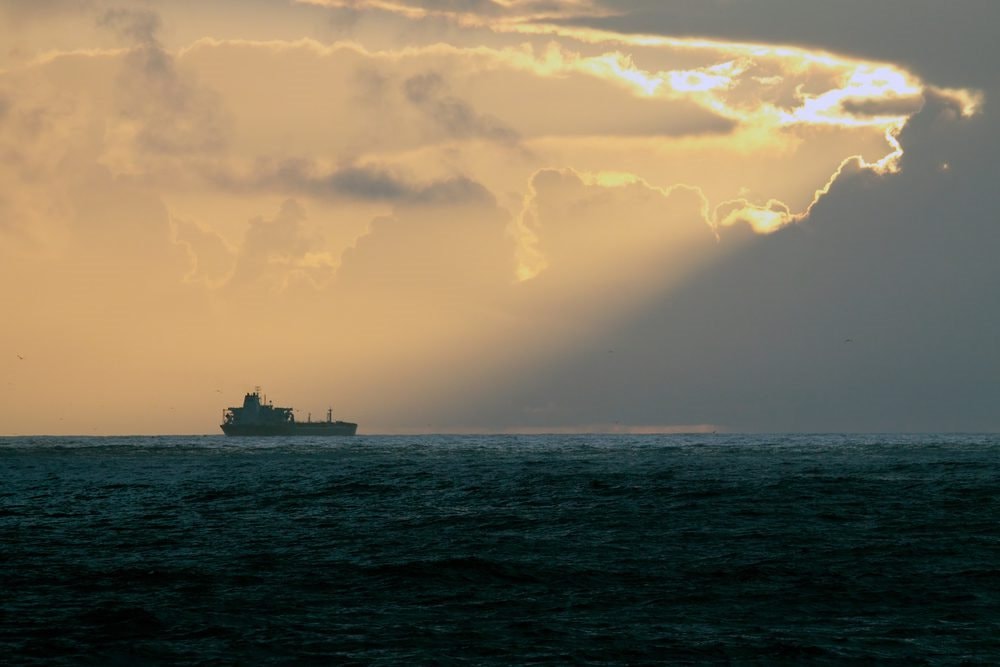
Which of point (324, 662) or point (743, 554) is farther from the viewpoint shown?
point (743, 554)

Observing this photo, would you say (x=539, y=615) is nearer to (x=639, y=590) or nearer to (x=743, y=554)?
(x=639, y=590)

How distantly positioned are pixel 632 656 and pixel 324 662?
23.0 ft

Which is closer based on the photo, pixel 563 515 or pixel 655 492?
pixel 563 515

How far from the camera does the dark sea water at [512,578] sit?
25.2 metres

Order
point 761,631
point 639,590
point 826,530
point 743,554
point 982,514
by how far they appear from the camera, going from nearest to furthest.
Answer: point 761,631 → point 639,590 → point 743,554 → point 826,530 → point 982,514

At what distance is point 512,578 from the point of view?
34.8 meters

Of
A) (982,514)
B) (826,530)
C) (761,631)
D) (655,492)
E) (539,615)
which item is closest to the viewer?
(761,631)

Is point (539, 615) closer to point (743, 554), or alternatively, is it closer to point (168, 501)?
point (743, 554)

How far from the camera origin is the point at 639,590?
3225cm

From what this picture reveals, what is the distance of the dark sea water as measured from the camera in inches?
992

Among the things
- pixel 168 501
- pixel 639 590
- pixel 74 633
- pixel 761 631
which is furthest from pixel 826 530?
pixel 168 501

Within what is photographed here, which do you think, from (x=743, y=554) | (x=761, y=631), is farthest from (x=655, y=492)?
(x=761, y=631)

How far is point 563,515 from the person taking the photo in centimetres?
5391

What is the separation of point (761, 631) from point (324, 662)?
35.9ft
